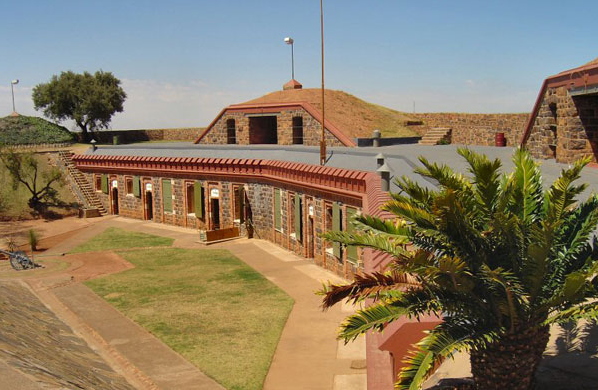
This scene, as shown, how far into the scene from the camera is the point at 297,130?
36.7 meters

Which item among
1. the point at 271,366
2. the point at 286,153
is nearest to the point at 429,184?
the point at 271,366

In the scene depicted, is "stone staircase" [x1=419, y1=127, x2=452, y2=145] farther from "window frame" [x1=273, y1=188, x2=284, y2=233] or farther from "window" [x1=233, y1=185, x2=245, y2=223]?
"window frame" [x1=273, y1=188, x2=284, y2=233]

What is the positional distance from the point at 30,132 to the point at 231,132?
21545mm

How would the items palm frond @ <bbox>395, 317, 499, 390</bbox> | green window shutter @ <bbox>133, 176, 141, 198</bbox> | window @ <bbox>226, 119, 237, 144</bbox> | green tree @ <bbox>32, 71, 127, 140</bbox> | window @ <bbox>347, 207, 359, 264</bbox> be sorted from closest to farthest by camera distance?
palm frond @ <bbox>395, 317, 499, 390</bbox>
window @ <bbox>347, 207, 359, 264</bbox>
green window shutter @ <bbox>133, 176, 141, 198</bbox>
window @ <bbox>226, 119, 237, 144</bbox>
green tree @ <bbox>32, 71, 127, 140</bbox>

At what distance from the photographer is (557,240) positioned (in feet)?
27.5

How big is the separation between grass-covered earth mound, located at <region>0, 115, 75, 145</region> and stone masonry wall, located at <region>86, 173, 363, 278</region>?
1337cm

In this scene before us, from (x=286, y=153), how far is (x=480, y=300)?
2050 centimetres

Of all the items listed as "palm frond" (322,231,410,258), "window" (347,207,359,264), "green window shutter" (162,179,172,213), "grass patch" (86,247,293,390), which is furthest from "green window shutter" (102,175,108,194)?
"palm frond" (322,231,410,258)

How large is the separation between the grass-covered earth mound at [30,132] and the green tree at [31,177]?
12.4 m

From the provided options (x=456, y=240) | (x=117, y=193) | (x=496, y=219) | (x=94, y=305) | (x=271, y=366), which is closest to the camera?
(x=496, y=219)

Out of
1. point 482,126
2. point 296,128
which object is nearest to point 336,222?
point 296,128

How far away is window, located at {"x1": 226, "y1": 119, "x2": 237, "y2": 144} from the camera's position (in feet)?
131

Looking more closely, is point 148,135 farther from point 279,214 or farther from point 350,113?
point 279,214

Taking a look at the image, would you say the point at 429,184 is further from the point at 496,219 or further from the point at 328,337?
the point at 496,219
